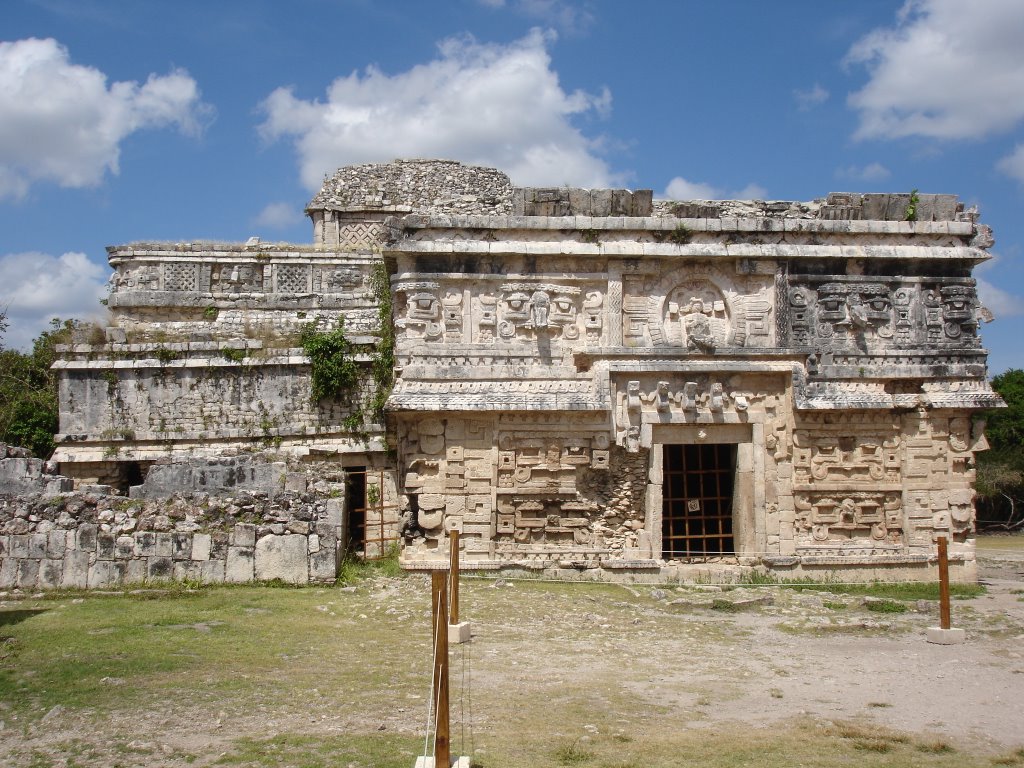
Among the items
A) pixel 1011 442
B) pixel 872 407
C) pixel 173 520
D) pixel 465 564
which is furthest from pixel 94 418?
pixel 1011 442

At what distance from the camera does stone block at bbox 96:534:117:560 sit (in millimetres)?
10125

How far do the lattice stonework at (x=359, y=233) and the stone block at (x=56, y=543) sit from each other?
431 inches

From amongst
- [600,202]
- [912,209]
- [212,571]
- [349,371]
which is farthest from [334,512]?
[912,209]

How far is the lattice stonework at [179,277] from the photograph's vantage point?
48.7 ft

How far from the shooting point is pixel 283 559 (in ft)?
34.7

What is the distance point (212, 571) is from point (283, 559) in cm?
82

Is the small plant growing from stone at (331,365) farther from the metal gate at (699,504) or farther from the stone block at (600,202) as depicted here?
the metal gate at (699,504)

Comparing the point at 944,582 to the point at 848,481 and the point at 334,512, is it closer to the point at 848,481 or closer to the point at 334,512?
the point at 848,481

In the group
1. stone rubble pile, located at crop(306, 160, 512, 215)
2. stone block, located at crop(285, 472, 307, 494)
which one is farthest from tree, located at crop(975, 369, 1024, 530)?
stone block, located at crop(285, 472, 307, 494)

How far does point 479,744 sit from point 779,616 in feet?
19.1

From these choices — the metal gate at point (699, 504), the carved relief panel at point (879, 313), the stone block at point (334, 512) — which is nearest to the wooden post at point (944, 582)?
the metal gate at point (699, 504)

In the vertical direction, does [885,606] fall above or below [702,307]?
below

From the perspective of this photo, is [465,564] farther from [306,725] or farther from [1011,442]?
[1011,442]

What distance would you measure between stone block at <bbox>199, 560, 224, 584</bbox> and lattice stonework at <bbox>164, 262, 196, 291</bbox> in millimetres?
6116
